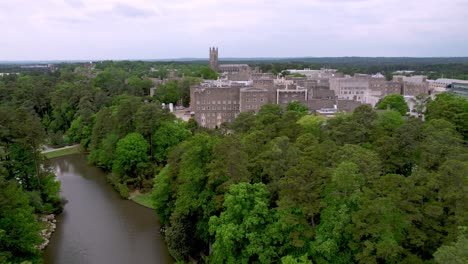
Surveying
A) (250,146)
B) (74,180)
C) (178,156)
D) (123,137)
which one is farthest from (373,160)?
(74,180)

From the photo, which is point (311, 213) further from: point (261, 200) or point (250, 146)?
point (250, 146)

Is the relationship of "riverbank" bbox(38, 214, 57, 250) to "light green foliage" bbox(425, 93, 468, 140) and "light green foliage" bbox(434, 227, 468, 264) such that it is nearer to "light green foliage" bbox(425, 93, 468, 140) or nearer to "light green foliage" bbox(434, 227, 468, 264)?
"light green foliage" bbox(434, 227, 468, 264)

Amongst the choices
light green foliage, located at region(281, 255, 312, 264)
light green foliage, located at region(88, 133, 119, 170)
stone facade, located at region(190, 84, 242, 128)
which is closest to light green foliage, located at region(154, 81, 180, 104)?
stone facade, located at region(190, 84, 242, 128)

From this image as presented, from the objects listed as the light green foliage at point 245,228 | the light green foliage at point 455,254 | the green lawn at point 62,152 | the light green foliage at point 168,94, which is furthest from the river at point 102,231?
the light green foliage at point 168,94

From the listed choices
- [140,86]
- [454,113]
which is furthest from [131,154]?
[140,86]

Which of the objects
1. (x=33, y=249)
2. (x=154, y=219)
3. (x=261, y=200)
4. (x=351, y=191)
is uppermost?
(x=351, y=191)

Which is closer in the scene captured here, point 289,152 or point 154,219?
point 289,152

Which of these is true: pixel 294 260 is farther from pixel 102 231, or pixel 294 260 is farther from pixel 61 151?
pixel 61 151
